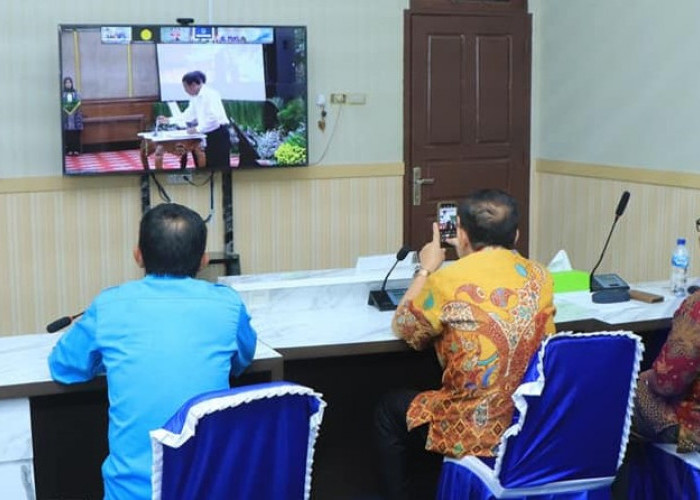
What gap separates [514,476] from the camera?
252 cm

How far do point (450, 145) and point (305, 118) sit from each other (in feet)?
3.48

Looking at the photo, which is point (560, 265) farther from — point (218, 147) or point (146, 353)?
point (218, 147)

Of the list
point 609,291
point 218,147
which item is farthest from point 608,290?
point 218,147

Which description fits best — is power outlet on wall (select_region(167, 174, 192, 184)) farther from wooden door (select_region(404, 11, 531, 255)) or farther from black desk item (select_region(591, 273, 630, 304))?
black desk item (select_region(591, 273, 630, 304))

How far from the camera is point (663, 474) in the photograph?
9.59ft

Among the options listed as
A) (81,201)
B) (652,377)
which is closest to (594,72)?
(81,201)

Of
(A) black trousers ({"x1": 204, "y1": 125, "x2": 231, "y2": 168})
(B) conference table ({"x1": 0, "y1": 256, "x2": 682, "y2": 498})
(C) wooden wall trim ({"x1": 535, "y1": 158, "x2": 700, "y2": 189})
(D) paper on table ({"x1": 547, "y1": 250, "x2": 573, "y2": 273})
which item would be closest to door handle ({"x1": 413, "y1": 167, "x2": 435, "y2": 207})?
(C) wooden wall trim ({"x1": 535, "y1": 158, "x2": 700, "y2": 189})

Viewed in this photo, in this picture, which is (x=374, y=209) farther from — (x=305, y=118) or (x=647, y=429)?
(x=647, y=429)

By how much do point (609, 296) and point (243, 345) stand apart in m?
1.55

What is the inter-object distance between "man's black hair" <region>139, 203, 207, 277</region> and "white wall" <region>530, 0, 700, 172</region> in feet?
11.2

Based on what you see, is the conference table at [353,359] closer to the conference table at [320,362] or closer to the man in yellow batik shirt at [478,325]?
the conference table at [320,362]

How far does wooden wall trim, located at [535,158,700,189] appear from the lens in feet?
16.8

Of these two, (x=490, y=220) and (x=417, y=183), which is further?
(x=417, y=183)

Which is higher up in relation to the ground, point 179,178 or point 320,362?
point 179,178
